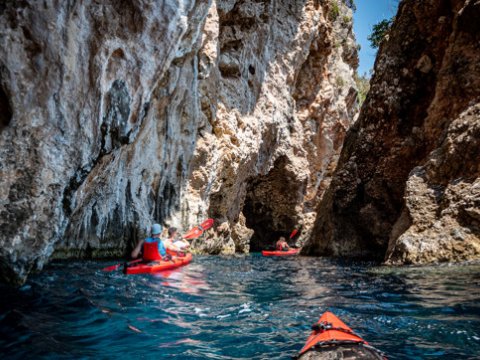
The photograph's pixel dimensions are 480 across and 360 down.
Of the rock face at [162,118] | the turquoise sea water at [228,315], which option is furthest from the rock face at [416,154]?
the rock face at [162,118]

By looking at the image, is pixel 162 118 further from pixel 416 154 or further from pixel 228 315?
pixel 228 315

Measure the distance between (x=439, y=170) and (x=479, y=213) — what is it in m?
1.55

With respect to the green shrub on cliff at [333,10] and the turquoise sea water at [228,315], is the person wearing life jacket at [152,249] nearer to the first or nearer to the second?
the turquoise sea water at [228,315]

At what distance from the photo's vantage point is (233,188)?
17312mm

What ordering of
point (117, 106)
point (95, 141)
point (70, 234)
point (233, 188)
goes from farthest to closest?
point (233, 188)
point (70, 234)
point (117, 106)
point (95, 141)

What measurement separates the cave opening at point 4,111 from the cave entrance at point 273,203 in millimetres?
16688

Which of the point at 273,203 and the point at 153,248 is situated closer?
the point at 153,248

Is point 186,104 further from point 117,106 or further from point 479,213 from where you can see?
point 479,213

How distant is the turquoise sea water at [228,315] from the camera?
3.41 metres

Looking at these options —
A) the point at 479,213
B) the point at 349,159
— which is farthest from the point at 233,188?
the point at 479,213

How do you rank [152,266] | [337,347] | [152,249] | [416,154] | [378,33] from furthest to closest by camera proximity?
[378,33] < [416,154] < [152,249] < [152,266] < [337,347]

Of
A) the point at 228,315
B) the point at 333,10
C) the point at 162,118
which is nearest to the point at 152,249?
the point at 228,315

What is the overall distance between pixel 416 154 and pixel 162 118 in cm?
748

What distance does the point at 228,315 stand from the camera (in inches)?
186
